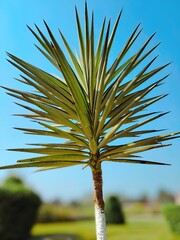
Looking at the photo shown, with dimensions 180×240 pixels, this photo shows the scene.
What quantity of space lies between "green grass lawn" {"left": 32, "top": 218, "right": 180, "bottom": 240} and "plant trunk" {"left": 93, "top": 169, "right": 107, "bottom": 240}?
A: 7153 mm

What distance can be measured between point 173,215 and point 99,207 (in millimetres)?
7449

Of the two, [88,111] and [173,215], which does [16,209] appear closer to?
[173,215]

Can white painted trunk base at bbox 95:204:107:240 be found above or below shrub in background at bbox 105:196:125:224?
below

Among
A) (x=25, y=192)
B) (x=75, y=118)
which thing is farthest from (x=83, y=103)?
(x=25, y=192)

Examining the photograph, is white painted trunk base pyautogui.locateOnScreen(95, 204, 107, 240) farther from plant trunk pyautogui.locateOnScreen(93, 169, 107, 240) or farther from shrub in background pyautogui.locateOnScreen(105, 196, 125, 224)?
shrub in background pyautogui.locateOnScreen(105, 196, 125, 224)

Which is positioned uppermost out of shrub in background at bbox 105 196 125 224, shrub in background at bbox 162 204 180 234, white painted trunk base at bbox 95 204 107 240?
shrub in background at bbox 105 196 125 224

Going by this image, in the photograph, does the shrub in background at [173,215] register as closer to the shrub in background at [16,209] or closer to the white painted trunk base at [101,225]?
the shrub in background at [16,209]

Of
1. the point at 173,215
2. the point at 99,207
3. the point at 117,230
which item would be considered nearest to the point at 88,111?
the point at 99,207

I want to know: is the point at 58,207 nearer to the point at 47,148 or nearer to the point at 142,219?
the point at 142,219

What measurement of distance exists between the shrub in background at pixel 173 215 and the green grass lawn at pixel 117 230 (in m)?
0.22

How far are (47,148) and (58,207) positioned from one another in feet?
25.0

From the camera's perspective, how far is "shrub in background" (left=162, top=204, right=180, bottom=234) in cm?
880

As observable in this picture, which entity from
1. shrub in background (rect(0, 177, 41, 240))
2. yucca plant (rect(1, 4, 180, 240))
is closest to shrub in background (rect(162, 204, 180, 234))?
shrub in background (rect(0, 177, 41, 240))

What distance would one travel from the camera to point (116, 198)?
455 inches
